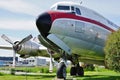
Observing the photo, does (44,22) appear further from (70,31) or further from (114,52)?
(114,52)

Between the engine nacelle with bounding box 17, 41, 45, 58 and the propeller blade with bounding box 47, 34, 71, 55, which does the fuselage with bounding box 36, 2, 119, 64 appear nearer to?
the propeller blade with bounding box 47, 34, 71, 55

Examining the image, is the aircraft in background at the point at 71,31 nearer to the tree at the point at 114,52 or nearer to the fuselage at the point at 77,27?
the fuselage at the point at 77,27

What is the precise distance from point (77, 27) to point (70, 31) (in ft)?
2.15

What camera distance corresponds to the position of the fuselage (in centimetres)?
1706

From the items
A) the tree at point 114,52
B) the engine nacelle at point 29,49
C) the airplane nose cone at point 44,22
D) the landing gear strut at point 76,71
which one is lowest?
the landing gear strut at point 76,71

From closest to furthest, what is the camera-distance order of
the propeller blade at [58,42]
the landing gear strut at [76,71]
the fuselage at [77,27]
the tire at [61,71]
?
the fuselage at [77,27] → the propeller blade at [58,42] → the tire at [61,71] → the landing gear strut at [76,71]

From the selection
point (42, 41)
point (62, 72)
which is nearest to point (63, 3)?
point (42, 41)

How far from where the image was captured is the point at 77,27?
18.3m

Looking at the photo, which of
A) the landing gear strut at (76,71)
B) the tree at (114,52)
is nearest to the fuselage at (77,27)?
the tree at (114,52)

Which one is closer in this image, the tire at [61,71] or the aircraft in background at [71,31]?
the aircraft in background at [71,31]

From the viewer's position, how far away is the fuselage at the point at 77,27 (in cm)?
1706

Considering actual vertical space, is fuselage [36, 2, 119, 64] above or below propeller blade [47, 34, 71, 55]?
above

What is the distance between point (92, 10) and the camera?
69.3 feet

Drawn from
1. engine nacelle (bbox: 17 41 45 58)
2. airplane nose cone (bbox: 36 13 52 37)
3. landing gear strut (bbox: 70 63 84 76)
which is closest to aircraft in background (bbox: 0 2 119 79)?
airplane nose cone (bbox: 36 13 52 37)
